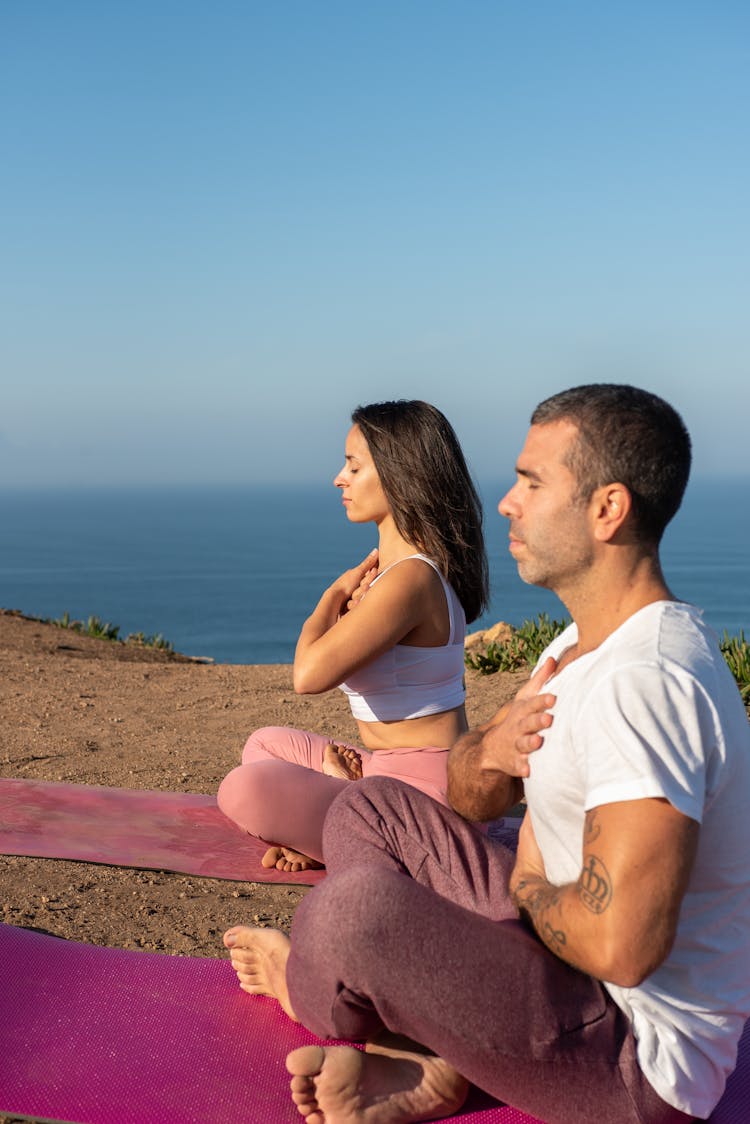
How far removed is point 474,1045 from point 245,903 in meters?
2.07

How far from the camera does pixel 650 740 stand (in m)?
1.92

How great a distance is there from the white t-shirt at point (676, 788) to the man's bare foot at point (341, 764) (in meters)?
1.96

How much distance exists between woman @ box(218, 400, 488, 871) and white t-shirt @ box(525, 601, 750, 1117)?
1.39 meters

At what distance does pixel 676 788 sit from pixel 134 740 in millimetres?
5172

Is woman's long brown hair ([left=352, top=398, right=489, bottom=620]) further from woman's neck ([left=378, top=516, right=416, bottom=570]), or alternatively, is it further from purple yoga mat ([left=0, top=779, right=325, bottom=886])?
purple yoga mat ([left=0, top=779, right=325, bottom=886])

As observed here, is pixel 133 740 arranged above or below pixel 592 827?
below

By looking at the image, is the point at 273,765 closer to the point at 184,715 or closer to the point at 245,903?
the point at 245,903

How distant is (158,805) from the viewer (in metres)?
5.01

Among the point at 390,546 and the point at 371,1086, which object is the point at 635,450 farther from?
the point at 390,546

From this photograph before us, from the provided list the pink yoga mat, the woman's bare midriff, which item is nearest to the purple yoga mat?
the woman's bare midriff

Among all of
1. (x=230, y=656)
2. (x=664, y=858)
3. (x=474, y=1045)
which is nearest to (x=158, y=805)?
(x=474, y=1045)

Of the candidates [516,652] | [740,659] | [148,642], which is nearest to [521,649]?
[516,652]

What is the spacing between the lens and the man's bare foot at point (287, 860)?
4.35 m

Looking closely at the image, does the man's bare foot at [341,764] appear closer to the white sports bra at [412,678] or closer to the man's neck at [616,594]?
the white sports bra at [412,678]
